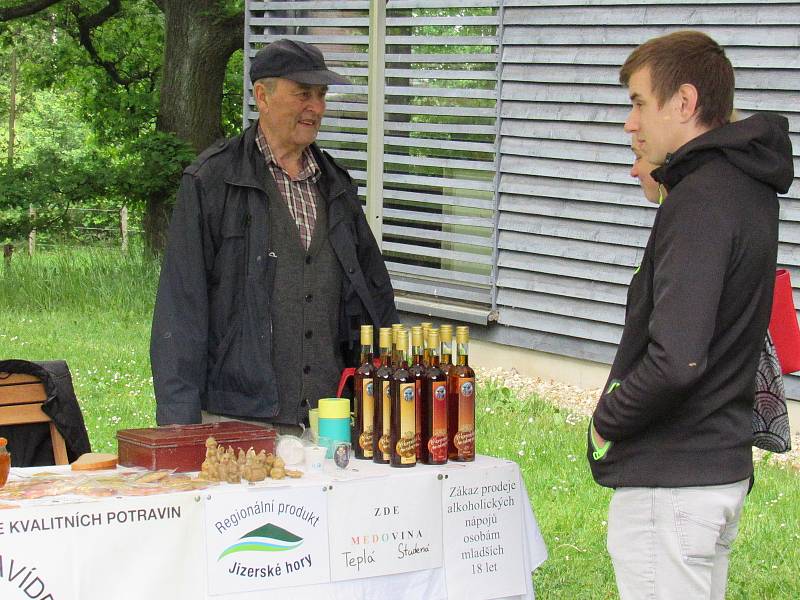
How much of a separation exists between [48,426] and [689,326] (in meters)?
2.82

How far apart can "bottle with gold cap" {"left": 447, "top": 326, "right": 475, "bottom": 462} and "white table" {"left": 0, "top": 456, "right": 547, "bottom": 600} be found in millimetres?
91

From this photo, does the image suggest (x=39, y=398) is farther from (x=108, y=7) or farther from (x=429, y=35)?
(x=108, y=7)

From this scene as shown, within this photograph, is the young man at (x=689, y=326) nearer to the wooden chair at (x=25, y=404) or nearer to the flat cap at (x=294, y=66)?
the flat cap at (x=294, y=66)

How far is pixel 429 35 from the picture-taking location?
9328mm

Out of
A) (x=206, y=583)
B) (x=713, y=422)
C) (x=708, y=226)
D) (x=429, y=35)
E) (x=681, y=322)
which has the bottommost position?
(x=206, y=583)

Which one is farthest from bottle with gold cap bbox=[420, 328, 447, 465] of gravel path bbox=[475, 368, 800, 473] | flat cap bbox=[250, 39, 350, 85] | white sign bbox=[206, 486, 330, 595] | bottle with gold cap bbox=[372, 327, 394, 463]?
gravel path bbox=[475, 368, 800, 473]

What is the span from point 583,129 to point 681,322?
600 centimetres

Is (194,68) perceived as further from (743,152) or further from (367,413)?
(743,152)

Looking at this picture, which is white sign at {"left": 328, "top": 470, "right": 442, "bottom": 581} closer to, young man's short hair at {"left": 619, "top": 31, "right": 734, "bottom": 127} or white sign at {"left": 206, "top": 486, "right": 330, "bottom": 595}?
white sign at {"left": 206, "top": 486, "right": 330, "bottom": 595}

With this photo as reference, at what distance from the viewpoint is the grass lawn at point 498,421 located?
5.23 m

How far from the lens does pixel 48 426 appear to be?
4508 mm

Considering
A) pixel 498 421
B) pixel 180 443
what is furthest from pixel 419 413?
pixel 498 421

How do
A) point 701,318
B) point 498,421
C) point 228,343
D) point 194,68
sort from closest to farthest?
point 701,318 < point 228,343 < point 498,421 < point 194,68

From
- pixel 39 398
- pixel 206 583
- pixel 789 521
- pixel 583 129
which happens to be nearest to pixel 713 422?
pixel 206 583
